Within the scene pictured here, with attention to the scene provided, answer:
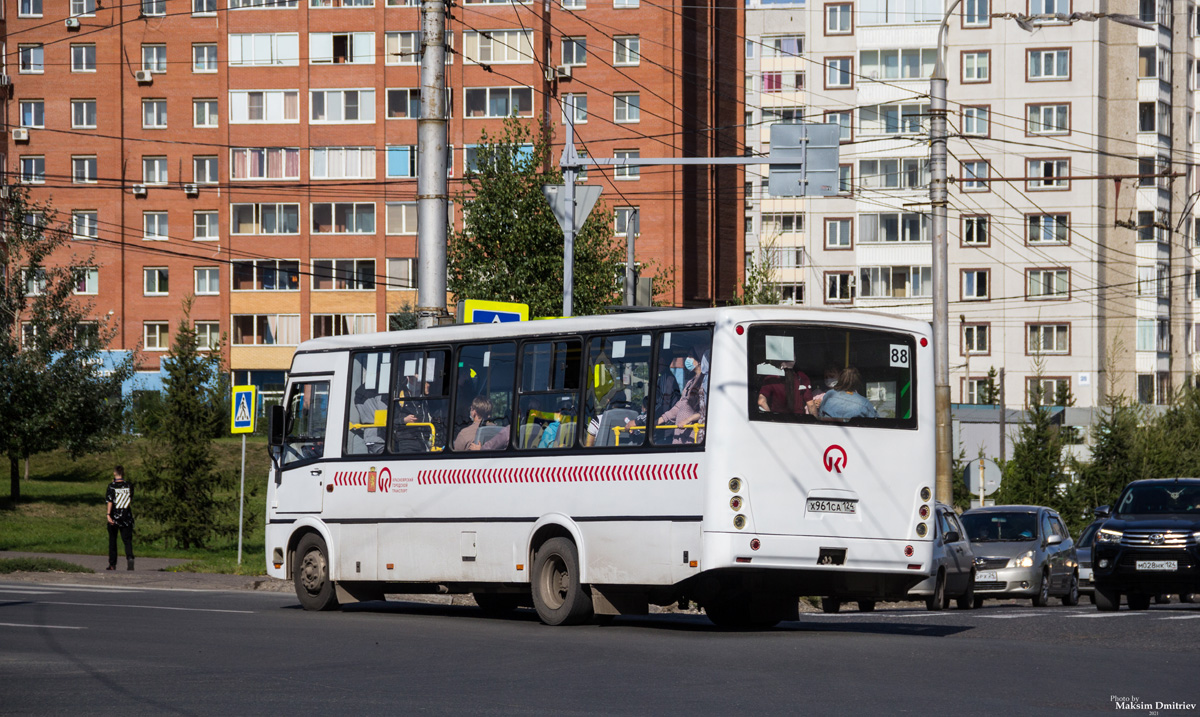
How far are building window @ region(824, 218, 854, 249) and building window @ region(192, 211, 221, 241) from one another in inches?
1245

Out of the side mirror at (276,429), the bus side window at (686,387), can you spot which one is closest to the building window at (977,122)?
the side mirror at (276,429)

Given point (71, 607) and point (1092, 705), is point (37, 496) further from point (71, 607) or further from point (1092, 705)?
point (1092, 705)

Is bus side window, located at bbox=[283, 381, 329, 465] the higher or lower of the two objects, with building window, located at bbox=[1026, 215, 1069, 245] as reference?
lower

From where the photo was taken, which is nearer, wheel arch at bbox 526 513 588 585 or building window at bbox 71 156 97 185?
wheel arch at bbox 526 513 588 585

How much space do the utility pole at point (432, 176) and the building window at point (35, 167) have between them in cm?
6931

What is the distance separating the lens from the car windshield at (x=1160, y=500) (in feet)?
76.2

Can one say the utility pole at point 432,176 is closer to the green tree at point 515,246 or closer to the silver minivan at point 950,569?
the silver minivan at point 950,569

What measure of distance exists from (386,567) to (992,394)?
57.8 meters

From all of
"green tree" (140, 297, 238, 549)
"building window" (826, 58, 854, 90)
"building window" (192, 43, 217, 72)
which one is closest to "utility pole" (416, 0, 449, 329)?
"green tree" (140, 297, 238, 549)

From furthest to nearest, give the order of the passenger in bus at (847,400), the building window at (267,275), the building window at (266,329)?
the building window at (266,329), the building window at (267,275), the passenger in bus at (847,400)

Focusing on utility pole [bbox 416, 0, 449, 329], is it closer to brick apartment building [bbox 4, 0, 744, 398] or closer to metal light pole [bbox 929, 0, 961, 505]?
metal light pole [bbox 929, 0, 961, 505]

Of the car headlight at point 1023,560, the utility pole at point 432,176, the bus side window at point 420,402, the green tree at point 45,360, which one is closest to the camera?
the bus side window at point 420,402

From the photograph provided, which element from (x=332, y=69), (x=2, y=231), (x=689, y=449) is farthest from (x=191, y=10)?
(x=689, y=449)

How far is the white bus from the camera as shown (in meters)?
15.1
